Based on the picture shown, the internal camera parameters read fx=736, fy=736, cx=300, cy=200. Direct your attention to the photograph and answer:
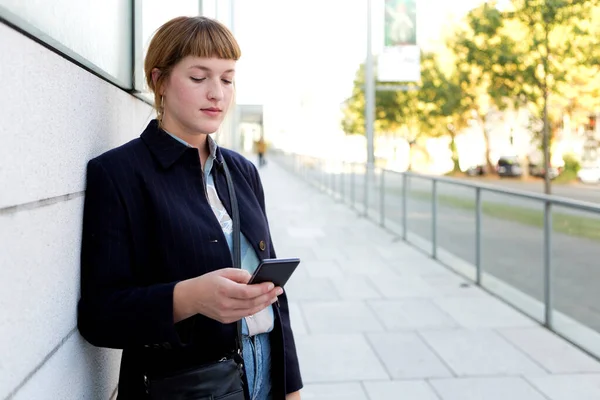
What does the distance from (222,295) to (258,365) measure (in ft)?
1.40

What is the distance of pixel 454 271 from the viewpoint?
8086mm

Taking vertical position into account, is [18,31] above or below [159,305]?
above

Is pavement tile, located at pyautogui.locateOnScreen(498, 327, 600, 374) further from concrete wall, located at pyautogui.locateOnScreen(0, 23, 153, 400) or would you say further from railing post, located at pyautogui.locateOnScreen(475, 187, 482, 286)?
concrete wall, located at pyautogui.locateOnScreen(0, 23, 153, 400)

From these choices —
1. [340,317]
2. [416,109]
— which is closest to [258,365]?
[340,317]

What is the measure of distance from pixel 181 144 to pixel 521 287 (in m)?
5.01

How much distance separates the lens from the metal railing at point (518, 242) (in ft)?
16.3

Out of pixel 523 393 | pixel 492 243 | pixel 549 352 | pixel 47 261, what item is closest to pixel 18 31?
pixel 47 261

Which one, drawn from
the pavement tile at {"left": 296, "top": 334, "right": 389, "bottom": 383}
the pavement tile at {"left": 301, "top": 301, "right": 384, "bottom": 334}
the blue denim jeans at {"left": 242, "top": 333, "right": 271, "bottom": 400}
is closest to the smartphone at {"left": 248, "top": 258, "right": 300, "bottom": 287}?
the blue denim jeans at {"left": 242, "top": 333, "right": 271, "bottom": 400}

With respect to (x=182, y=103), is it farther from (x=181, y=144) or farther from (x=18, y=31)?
(x=18, y=31)

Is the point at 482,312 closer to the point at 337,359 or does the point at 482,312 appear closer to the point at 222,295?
the point at 337,359

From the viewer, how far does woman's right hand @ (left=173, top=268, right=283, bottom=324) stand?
1.48 meters

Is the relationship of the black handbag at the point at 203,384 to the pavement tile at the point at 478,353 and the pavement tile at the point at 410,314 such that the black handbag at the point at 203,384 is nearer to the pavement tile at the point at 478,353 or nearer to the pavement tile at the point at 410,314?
the pavement tile at the point at 478,353

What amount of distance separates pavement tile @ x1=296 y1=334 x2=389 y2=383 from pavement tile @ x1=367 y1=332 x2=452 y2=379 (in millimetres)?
71

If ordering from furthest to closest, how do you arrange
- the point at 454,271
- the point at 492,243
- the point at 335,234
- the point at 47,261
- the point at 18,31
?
the point at 335,234
the point at 454,271
the point at 492,243
the point at 47,261
the point at 18,31
